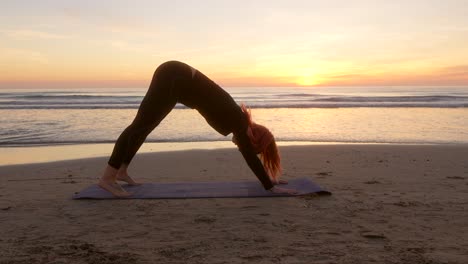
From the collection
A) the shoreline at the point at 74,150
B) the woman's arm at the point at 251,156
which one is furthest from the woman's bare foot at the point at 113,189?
the shoreline at the point at 74,150

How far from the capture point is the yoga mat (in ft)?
14.2

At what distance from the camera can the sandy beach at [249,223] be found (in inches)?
106

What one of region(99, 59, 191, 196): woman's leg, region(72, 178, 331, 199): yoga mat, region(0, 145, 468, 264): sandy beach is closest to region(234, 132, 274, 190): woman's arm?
region(72, 178, 331, 199): yoga mat

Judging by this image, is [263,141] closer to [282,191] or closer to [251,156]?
[251,156]

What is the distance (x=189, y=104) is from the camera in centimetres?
451

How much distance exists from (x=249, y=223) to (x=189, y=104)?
1614 mm

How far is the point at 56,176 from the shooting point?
5762 millimetres

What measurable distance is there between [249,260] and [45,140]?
28.9 ft

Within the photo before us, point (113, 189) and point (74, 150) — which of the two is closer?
point (113, 189)

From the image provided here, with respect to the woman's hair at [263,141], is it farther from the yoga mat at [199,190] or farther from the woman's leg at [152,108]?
the woman's leg at [152,108]

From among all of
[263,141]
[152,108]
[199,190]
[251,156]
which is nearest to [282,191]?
[251,156]

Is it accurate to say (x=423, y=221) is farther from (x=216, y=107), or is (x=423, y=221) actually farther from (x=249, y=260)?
(x=216, y=107)

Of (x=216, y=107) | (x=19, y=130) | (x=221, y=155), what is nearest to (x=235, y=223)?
(x=216, y=107)

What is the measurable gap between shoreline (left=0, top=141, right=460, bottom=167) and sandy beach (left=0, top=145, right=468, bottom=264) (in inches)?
72.1
